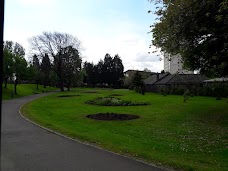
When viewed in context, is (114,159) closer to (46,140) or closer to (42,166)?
(42,166)

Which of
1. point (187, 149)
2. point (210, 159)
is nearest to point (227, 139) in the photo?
point (187, 149)

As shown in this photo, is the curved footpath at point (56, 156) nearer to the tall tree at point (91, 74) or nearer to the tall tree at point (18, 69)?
the tall tree at point (18, 69)

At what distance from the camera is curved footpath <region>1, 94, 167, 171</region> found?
311 inches

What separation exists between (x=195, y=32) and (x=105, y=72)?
339 ft

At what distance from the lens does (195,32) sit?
19016 mm

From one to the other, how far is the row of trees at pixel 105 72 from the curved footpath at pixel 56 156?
354 ft

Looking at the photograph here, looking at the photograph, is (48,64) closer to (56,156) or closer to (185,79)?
(185,79)

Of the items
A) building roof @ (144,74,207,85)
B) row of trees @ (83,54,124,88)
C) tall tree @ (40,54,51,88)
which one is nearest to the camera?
building roof @ (144,74,207,85)

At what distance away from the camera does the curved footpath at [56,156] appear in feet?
26.0

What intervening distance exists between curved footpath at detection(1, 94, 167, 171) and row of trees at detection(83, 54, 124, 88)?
107935 millimetres

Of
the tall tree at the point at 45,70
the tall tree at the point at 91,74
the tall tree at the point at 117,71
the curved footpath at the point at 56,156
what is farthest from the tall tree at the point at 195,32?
the tall tree at the point at 91,74

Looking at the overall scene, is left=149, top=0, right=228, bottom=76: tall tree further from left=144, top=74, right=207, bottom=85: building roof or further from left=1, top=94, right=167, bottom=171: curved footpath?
left=144, top=74, right=207, bottom=85: building roof

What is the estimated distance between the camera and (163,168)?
7.91 metres

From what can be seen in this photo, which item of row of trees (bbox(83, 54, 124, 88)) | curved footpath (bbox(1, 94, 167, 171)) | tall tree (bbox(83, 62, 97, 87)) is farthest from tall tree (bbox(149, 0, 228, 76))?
tall tree (bbox(83, 62, 97, 87))
